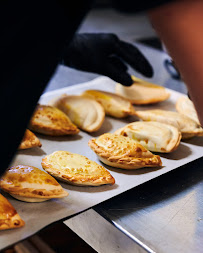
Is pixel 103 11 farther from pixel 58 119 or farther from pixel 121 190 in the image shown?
pixel 121 190

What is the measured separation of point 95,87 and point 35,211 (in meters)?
0.81

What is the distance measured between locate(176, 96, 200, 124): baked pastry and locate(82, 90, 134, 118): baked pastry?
174mm

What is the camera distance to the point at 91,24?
10.3 feet

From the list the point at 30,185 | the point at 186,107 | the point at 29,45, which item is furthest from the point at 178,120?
the point at 29,45

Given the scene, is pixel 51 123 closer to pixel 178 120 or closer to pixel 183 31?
pixel 178 120

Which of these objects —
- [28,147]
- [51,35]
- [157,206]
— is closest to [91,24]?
[28,147]

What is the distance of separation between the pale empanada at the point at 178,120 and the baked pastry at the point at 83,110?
0.14 metres

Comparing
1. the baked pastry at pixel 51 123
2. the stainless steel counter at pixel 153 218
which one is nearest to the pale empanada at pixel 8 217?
the stainless steel counter at pixel 153 218

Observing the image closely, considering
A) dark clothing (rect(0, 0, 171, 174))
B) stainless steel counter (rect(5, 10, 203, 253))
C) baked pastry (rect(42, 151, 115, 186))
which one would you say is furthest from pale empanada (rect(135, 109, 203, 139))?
dark clothing (rect(0, 0, 171, 174))

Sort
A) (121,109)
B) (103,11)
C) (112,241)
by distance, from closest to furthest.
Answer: (112,241)
(121,109)
(103,11)

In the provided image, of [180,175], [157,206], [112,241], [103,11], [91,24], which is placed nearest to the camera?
[112,241]

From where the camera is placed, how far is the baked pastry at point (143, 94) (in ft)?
4.62

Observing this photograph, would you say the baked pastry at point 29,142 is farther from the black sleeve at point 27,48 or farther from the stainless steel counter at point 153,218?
the black sleeve at point 27,48

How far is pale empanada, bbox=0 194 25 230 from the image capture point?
0.71 meters
